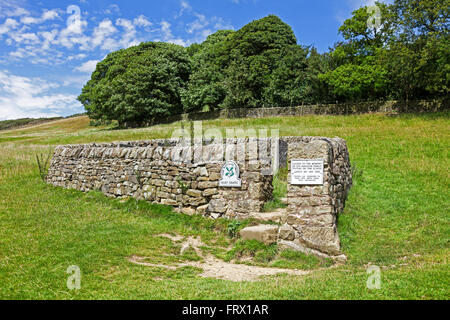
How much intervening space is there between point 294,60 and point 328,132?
72.1 ft

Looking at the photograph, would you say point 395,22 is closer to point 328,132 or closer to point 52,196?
point 328,132

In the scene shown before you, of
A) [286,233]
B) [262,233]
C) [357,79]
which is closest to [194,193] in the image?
[262,233]

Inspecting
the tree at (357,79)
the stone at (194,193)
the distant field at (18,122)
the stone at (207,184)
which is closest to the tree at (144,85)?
the tree at (357,79)

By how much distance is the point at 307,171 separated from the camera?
7.38 m

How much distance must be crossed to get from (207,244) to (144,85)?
3546cm

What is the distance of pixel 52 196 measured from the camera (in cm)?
1252

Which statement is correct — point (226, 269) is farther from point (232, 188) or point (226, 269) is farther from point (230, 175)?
point (230, 175)

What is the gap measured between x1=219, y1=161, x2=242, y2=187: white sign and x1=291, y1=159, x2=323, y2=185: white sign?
1.75m

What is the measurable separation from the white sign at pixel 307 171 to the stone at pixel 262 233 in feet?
3.95

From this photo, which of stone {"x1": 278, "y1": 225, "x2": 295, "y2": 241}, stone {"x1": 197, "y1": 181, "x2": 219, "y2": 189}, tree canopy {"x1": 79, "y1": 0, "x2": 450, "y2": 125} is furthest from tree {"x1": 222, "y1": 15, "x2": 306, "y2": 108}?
stone {"x1": 278, "y1": 225, "x2": 295, "y2": 241}

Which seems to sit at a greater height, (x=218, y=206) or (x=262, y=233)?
(x=218, y=206)

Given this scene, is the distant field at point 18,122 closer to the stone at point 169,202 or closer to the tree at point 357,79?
the tree at point 357,79

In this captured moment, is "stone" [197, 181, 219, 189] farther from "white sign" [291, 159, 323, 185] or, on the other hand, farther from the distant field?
the distant field
